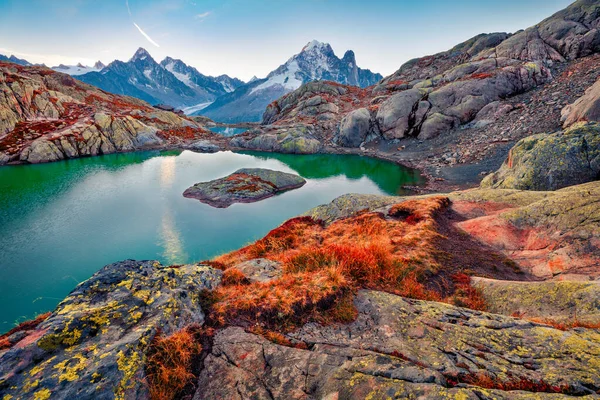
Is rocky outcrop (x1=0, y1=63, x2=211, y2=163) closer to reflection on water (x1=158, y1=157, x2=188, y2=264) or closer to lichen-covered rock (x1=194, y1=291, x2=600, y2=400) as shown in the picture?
reflection on water (x1=158, y1=157, x2=188, y2=264)

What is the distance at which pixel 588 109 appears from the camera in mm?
32719

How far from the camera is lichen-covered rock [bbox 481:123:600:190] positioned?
66.6 feet

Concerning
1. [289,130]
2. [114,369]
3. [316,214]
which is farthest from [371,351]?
[289,130]

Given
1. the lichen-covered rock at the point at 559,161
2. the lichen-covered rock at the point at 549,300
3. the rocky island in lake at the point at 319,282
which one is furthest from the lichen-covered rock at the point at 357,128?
the lichen-covered rock at the point at 549,300

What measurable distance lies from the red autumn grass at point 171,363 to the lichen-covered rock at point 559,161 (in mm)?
28317

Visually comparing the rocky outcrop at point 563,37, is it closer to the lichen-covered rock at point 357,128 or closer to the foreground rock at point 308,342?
the lichen-covered rock at point 357,128

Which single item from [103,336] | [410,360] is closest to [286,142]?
[103,336]

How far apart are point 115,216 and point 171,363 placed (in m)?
34.1

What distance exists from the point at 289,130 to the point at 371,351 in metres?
87.0

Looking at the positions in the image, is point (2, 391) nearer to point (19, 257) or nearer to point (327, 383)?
point (327, 383)

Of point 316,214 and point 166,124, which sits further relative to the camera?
point 166,124

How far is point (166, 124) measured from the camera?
117500mm

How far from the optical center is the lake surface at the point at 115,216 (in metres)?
21.1

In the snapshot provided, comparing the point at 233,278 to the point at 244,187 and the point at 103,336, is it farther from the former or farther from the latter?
the point at 244,187
